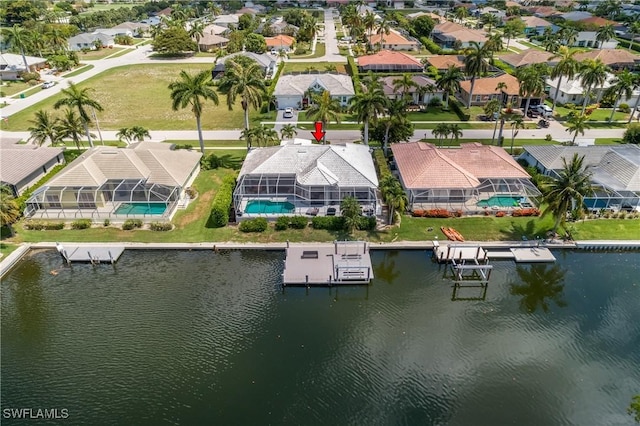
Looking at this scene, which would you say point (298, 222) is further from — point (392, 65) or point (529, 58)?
point (529, 58)

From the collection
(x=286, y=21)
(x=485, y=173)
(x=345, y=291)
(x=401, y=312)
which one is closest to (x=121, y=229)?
(x=345, y=291)

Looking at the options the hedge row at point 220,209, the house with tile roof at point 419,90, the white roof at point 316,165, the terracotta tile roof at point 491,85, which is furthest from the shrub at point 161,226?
the terracotta tile roof at point 491,85

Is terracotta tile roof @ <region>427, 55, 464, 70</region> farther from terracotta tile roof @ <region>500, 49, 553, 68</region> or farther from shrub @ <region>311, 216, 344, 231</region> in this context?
shrub @ <region>311, 216, 344, 231</region>

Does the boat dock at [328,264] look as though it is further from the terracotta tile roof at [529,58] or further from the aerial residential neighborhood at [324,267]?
the terracotta tile roof at [529,58]

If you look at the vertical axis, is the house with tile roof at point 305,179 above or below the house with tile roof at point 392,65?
below

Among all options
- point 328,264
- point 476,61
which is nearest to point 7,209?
point 328,264

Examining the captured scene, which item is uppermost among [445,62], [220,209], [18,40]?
[18,40]
